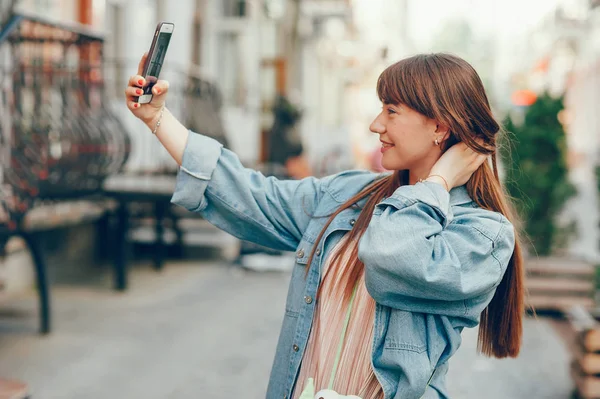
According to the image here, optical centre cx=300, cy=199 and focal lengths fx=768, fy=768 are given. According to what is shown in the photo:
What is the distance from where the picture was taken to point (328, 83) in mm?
29141

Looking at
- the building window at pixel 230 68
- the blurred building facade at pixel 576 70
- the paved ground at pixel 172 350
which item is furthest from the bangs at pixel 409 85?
the blurred building facade at pixel 576 70

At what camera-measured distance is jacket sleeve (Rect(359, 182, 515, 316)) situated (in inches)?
69.6

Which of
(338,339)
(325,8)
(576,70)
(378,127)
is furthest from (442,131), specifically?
(576,70)

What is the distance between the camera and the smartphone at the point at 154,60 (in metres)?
1.96

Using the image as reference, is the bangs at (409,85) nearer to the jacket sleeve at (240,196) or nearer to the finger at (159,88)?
the jacket sleeve at (240,196)

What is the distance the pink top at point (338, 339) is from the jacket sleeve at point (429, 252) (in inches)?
4.4

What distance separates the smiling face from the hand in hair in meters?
0.05

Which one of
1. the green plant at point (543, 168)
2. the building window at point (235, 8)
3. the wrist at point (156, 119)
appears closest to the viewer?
the wrist at point (156, 119)

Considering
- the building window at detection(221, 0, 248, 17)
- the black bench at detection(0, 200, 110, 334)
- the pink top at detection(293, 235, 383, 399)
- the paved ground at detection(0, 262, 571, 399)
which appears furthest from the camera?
the building window at detection(221, 0, 248, 17)

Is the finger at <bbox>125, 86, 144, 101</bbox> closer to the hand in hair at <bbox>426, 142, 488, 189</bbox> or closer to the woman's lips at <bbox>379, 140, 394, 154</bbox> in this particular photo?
the woman's lips at <bbox>379, 140, 394, 154</bbox>

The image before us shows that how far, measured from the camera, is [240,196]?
86.6 inches

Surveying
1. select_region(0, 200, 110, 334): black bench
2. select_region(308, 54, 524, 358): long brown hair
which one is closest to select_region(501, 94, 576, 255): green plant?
select_region(0, 200, 110, 334): black bench

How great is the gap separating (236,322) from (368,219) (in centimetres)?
431

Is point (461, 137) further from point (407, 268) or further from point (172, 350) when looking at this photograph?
point (172, 350)
